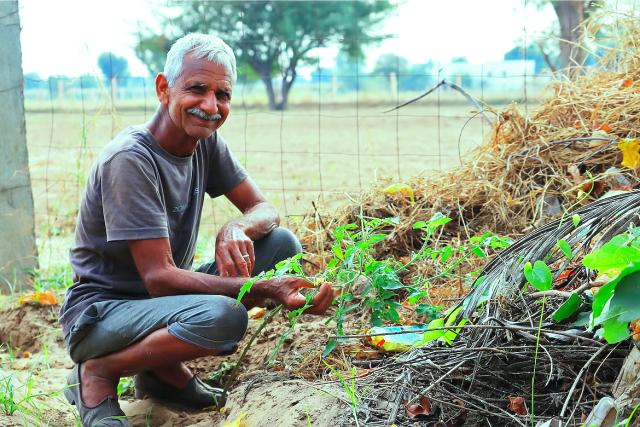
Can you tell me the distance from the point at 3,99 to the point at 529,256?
12.0 feet

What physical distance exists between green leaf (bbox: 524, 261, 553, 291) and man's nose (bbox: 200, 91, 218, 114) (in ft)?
4.58

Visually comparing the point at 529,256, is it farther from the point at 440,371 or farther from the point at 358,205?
the point at 358,205

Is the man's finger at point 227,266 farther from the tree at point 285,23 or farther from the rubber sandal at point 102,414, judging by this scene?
the tree at point 285,23

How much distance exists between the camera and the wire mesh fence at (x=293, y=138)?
5125 millimetres

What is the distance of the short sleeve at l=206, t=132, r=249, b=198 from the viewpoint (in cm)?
302

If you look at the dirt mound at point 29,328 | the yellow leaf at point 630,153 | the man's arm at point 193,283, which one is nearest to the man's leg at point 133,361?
the man's arm at point 193,283

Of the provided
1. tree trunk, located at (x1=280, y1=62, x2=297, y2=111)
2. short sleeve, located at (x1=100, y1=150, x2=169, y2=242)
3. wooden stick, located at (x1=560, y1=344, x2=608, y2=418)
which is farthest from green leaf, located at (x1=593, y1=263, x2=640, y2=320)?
A: tree trunk, located at (x1=280, y1=62, x2=297, y2=111)

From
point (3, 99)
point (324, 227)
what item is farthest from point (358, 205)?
point (3, 99)

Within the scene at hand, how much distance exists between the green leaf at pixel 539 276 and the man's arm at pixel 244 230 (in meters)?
1.18

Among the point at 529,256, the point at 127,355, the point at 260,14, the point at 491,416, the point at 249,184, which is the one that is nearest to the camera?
the point at 491,416

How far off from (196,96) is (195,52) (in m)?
0.17

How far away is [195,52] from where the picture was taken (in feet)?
8.64

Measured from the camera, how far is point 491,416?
6.21 feet

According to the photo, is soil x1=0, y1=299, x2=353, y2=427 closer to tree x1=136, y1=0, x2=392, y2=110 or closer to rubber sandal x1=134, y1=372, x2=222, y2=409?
rubber sandal x1=134, y1=372, x2=222, y2=409
